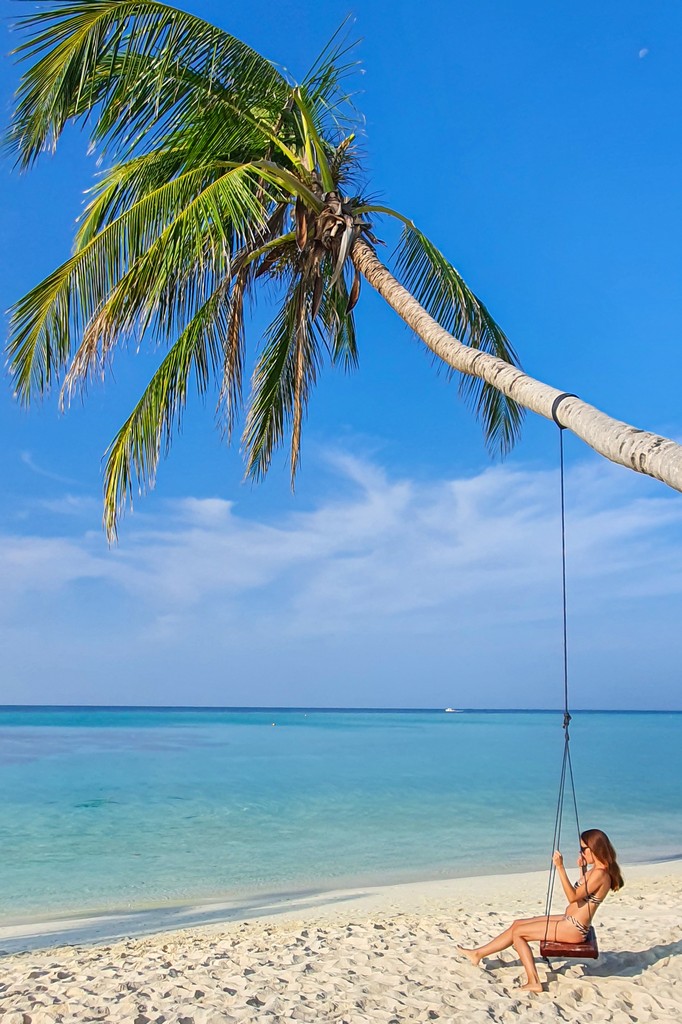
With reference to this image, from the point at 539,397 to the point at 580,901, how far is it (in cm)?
288

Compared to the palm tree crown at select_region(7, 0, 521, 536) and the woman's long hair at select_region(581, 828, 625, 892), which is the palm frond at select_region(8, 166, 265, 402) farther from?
the woman's long hair at select_region(581, 828, 625, 892)

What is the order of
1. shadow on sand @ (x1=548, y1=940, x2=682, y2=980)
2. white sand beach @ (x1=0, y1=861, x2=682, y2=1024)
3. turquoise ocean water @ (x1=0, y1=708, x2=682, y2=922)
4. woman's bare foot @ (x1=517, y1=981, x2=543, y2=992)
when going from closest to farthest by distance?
white sand beach @ (x1=0, y1=861, x2=682, y2=1024), woman's bare foot @ (x1=517, y1=981, x2=543, y2=992), shadow on sand @ (x1=548, y1=940, x2=682, y2=980), turquoise ocean water @ (x1=0, y1=708, x2=682, y2=922)

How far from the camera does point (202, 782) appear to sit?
20219mm

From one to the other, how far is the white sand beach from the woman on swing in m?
0.25

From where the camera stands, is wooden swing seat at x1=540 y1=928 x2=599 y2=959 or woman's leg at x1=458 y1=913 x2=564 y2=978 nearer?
wooden swing seat at x1=540 y1=928 x2=599 y2=959

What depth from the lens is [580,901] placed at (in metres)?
4.61

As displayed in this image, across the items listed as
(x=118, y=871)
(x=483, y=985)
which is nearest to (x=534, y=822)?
(x=118, y=871)

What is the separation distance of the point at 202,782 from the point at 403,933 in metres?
14.9

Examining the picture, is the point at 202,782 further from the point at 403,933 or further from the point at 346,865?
the point at 403,933

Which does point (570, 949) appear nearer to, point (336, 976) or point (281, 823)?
point (336, 976)

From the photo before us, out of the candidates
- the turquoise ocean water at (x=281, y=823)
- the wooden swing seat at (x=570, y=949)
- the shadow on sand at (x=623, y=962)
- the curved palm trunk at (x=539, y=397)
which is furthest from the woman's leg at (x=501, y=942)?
the turquoise ocean water at (x=281, y=823)

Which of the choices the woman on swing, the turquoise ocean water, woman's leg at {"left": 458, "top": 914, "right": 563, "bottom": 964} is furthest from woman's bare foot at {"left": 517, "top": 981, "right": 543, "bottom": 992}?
the turquoise ocean water

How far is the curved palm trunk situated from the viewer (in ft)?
9.43

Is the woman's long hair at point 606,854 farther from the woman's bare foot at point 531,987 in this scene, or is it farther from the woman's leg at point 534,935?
the woman's bare foot at point 531,987
